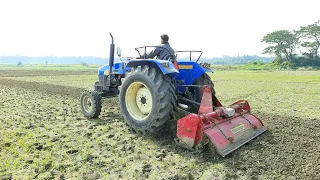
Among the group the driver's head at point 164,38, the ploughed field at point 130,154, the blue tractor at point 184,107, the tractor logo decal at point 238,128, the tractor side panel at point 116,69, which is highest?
the driver's head at point 164,38

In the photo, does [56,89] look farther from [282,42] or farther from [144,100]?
[282,42]

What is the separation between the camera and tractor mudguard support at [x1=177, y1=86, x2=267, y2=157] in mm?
4188

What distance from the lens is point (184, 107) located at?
551 cm

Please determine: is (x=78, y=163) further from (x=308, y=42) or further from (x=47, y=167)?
(x=308, y=42)

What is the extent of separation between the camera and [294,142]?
480cm

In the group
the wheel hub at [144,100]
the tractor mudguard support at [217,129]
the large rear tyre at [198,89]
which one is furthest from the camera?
the large rear tyre at [198,89]

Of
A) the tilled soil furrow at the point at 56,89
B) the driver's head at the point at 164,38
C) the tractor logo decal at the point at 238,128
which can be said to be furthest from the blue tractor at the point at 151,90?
the tilled soil furrow at the point at 56,89

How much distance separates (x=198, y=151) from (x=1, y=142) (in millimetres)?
3446

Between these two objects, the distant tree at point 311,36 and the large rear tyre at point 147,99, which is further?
the distant tree at point 311,36

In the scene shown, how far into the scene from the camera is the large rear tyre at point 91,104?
6535 millimetres

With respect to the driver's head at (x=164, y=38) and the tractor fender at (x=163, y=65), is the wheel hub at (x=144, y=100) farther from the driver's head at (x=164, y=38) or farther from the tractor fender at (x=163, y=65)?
the driver's head at (x=164, y=38)

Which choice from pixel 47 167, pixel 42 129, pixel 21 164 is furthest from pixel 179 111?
pixel 42 129

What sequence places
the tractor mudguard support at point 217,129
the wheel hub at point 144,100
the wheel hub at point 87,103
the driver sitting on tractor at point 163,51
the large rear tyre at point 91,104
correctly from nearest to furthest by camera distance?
the tractor mudguard support at point 217,129 < the wheel hub at point 144,100 < the driver sitting on tractor at point 163,51 < the large rear tyre at point 91,104 < the wheel hub at point 87,103

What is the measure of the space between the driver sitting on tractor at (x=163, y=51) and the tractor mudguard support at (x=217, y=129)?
43.2 inches
